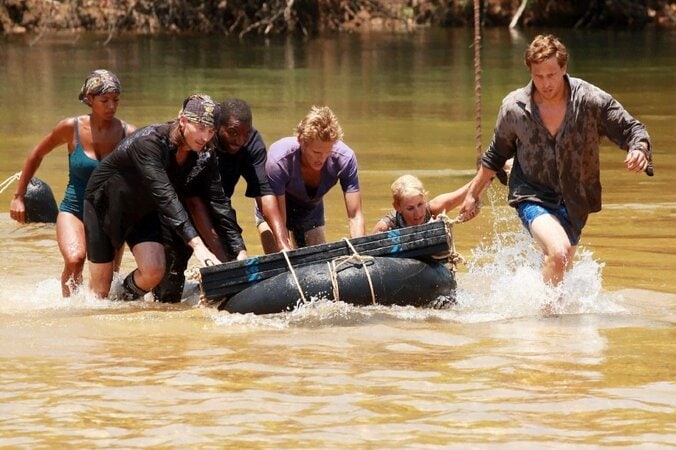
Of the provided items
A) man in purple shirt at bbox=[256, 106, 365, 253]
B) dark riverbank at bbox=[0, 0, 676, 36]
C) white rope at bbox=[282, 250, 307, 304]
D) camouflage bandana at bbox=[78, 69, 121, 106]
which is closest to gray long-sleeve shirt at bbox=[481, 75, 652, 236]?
man in purple shirt at bbox=[256, 106, 365, 253]

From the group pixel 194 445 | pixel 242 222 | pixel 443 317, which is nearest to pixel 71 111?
pixel 242 222

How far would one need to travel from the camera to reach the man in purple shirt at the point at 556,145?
Answer: 7172 millimetres

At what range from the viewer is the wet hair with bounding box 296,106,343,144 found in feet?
25.3

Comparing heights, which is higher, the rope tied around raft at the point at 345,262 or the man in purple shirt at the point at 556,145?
the man in purple shirt at the point at 556,145

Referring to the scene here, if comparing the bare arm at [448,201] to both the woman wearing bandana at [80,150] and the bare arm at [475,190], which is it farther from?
the woman wearing bandana at [80,150]

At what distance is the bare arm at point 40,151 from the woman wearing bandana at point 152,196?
531 mm

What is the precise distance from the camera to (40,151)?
336 inches

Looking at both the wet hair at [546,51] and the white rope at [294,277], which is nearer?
the wet hair at [546,51]

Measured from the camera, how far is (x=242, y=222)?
37.0 feet

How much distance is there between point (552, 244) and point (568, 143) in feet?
1.79

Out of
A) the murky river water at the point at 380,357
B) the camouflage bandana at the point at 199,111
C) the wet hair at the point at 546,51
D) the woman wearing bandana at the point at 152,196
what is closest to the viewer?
the murky river water at the point at 380,357

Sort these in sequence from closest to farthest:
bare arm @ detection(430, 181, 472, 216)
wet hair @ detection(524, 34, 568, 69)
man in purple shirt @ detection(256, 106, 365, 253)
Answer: wet hair @ detection(524, 34, 568, 69) < man in purple shirt @ detection(256, 106, 365, 253) < bare arm @ detection(430, 181, 472, 216)

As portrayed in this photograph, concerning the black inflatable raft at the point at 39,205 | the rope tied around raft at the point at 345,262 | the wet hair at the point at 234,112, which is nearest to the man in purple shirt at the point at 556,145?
the rope tied around raft at the point at 345,262

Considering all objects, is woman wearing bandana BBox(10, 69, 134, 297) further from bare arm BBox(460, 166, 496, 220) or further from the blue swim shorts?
the blue swim shorts
